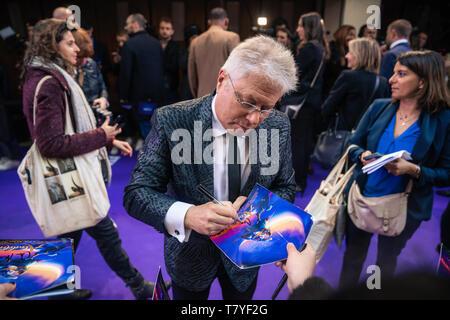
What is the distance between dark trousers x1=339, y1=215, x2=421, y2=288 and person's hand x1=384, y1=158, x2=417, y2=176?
1.12 feet

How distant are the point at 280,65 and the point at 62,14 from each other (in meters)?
3.01

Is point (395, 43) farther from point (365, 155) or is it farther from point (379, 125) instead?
point (365, 155)

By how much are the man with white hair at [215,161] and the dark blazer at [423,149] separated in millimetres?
817

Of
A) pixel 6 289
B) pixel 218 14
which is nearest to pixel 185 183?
pixel 6 289

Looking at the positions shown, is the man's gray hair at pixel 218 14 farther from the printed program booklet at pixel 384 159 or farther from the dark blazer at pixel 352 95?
the printed program booklet at pixel 384 159

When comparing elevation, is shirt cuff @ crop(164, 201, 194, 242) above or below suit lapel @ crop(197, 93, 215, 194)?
below

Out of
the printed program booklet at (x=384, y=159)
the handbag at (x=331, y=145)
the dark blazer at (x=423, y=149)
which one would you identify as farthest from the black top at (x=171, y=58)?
the printed program booklet at (x=384, y=159)

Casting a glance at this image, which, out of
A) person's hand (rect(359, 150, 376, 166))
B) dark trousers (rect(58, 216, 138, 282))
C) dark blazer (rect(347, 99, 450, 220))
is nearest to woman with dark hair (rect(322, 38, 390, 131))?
dark blazer (rect(347, 99, 450, 220))

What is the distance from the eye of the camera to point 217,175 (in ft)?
3.67

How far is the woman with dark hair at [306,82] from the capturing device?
308cm

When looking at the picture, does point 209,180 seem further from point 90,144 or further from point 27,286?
point 90,144

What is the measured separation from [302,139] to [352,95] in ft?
2.87

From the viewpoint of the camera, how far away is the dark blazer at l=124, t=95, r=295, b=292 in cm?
102

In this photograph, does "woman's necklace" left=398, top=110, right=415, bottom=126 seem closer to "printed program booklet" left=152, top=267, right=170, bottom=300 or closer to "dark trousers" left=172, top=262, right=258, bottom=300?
"dark trousers" left=172, top=262, right=258, bottom=300
